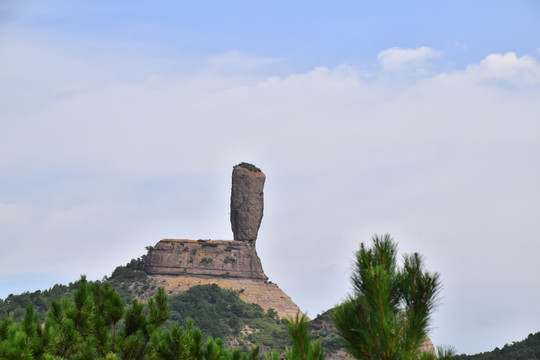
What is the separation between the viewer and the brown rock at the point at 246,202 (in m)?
101

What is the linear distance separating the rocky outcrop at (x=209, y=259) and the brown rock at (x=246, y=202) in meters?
1.71

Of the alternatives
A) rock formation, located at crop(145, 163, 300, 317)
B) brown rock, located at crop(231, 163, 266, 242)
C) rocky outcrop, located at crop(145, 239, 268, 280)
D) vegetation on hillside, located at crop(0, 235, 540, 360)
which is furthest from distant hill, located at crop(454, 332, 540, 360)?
vegetation on hillside, located at crop(0, 235, 540, 360)

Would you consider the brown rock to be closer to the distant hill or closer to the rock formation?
the rock formation

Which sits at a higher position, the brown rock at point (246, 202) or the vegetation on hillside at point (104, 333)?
the brown rock at point (246, 202)

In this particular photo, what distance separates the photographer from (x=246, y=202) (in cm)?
10075

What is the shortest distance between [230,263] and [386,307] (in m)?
86.8

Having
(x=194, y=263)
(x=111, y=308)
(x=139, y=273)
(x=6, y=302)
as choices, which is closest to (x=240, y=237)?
(x=194, y=263)

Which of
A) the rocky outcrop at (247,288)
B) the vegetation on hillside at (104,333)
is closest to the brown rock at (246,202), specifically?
the rocky outcrop at (247,288)

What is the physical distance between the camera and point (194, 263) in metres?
99.2

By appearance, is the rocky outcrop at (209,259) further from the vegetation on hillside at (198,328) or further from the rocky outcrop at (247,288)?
the vegetation on hillside at (198,328)

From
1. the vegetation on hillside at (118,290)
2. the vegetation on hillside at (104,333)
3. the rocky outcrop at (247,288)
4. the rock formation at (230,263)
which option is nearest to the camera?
the vegetation on hillside at (104,333)

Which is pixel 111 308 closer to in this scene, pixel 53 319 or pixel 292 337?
pixel 53 319

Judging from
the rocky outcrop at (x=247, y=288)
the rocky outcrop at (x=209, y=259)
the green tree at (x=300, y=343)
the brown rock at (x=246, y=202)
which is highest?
the brown rock at (x=246, y=202)

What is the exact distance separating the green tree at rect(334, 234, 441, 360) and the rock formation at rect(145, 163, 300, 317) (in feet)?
280
